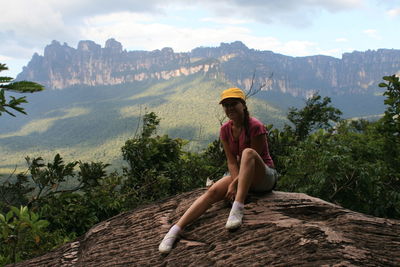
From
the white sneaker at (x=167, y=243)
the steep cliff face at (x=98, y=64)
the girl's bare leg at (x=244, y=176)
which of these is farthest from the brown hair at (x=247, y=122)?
the steep cliff face at (x=98, y=64)

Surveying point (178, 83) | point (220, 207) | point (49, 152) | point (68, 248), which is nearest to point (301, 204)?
point (220, 207)

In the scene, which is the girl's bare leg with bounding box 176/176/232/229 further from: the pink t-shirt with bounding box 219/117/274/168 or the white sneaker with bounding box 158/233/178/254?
the pink t-shirt with bounding box 219/117/274/168

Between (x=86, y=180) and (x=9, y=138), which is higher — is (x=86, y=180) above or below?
above

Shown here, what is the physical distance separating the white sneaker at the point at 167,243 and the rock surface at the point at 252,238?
0.05 meters

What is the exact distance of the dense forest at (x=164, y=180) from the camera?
16.1 ft

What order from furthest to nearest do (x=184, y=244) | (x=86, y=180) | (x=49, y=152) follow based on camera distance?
(x=49, y=152) < (x=86, y=180) < (x=184, y=244)

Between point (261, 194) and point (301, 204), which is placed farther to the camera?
point (261, 194)

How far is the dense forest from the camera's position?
4.92m

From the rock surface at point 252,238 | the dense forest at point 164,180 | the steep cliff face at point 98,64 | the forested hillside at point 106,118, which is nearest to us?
the rock surface at point 252,238

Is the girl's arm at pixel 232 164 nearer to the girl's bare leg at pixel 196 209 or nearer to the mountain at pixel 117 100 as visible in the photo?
the girl's bare leg at pixel 196 209

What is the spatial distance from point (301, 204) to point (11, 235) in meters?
3.10

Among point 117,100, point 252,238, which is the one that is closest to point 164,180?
point 252,238

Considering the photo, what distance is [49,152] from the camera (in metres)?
88.4

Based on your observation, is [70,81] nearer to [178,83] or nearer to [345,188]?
[178,83]
